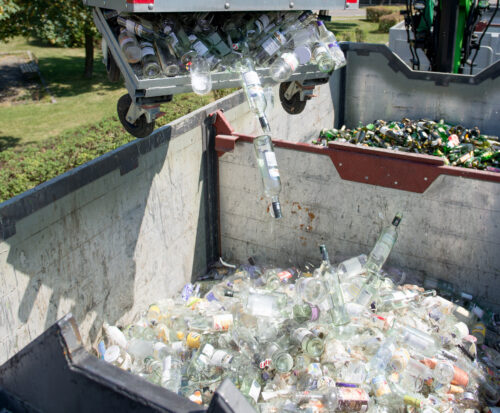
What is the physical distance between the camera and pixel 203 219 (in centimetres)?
537

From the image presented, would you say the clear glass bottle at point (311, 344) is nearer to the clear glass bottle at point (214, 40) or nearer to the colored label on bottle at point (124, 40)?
the clear glass bottle at point (214, 40)

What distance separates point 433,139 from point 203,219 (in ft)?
11.0

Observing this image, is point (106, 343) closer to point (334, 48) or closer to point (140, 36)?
point (140, 36)

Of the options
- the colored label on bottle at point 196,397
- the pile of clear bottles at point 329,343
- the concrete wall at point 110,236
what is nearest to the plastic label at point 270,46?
the concrete wall at point 110,236

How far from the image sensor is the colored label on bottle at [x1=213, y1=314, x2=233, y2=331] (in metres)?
4.30

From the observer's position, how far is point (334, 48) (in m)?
4.47

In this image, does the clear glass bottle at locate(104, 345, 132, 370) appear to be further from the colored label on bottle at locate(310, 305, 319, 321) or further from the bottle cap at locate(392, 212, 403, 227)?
the bottle cap at locate(392, 212, 403, 227)

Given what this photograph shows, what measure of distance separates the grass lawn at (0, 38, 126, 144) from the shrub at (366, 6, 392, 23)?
45.7 ft

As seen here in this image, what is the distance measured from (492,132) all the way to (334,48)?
3.58 meters

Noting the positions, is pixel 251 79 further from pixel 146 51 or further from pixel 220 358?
pixel 220 358

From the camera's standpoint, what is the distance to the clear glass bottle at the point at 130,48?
350cm

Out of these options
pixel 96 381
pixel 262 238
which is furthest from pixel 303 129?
pixel 96 381

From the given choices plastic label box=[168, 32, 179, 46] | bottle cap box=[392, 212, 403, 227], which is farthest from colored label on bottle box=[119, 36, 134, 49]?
bottle cap box=[392, 212, 403, 227]

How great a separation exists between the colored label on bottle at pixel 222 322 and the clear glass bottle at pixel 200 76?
6.13 feet
